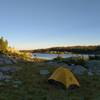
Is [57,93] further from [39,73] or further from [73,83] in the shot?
[39,73]

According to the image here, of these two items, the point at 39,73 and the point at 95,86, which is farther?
the point at 39,73

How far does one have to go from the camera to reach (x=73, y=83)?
17.5 m

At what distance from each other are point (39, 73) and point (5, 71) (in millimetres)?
2650

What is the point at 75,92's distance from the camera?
54.5 ft

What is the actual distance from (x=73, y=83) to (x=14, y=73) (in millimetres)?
5654

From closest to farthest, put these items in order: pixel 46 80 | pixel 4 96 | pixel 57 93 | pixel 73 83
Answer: pixel 4 96 → pixel 57 93 → pixel 73 83 → pixel 46 80

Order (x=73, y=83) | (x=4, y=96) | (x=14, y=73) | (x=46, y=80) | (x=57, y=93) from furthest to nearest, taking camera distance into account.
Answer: (x=14, y=73) < (x=46, y=80) < (x=73, y=83) < (x=57, y=93) < (x=4, y=96)

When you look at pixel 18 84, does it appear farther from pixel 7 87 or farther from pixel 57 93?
pixel 57 93

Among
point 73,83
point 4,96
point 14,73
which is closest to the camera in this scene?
point 4,96

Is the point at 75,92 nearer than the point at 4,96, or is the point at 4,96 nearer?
the point at 4,96

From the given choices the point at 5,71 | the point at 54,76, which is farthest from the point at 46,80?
the point at 5,71

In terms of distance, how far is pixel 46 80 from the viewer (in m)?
19.2

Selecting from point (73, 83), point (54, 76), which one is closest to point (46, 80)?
point (54, 76)

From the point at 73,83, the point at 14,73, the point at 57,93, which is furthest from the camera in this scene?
the point at 14,73
